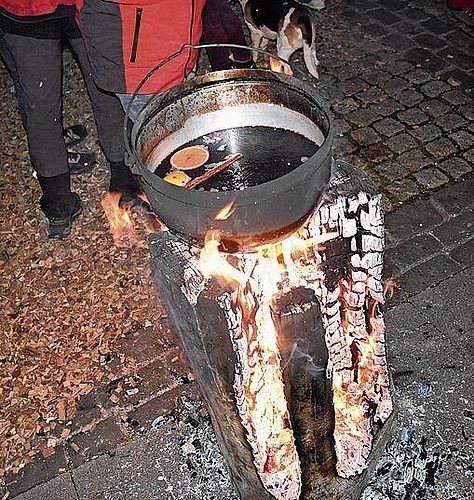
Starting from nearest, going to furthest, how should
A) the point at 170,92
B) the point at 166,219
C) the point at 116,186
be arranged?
1. the point at 166,219
2. the point at 170,92
3. the point at 116,186

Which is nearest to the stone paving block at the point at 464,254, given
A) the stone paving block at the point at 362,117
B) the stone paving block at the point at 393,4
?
the stone paving block at the point at 362,117

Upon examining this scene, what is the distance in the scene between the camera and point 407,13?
7.18m

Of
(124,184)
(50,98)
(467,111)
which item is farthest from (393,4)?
(50,98)

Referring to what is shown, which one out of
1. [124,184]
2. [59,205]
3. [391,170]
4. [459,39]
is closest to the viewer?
[59,205]

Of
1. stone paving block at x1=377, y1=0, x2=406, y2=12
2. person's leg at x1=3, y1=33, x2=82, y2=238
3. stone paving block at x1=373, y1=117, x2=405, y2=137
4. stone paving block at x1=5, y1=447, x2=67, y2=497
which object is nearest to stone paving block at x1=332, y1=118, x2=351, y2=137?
stone paving block at x1=373, y1=117, x2=405, y2=137

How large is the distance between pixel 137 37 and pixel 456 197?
9.00 feet

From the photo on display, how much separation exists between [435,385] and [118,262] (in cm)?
241

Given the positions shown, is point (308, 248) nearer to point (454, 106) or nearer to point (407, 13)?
point (454, 106)

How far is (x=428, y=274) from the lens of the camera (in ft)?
14.7

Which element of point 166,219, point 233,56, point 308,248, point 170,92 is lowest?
point 233,56

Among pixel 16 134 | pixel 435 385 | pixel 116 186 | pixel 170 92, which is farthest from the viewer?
pixel 16 134

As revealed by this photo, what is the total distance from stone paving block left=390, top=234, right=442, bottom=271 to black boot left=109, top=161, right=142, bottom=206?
2.05m

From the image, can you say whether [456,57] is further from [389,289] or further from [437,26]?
[389,289]

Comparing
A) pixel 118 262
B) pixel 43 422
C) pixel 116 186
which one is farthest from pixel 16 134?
pixel 43 422
